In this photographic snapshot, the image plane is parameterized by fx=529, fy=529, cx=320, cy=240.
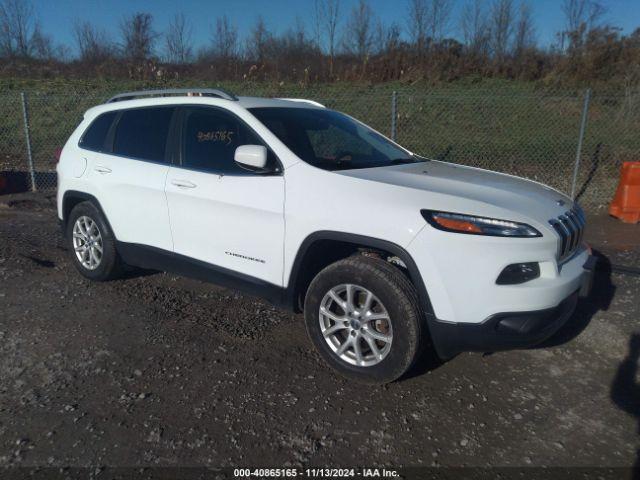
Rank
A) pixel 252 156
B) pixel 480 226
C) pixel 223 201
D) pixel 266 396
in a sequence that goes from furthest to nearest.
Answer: pixel 223 201, pixel 252 156, pixel 266 396, pixel 480 226

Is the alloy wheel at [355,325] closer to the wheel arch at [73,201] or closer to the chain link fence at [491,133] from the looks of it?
the wheel arch at [73,201]

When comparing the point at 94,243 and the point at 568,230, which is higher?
the point at 568,230

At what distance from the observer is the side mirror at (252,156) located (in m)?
3.51

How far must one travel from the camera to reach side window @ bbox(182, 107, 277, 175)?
12.8 ft

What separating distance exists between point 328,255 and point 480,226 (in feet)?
3.58

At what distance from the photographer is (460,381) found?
3457 mm

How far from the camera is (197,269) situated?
4172 millimetres

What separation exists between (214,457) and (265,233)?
149cm

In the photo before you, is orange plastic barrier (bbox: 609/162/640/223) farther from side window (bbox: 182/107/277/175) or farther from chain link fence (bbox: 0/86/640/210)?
side window (bbox: 182/107/277/175)

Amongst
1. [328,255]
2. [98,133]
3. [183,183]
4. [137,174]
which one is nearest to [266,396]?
[328,255]

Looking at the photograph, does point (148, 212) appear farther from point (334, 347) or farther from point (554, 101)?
point (554, 101)

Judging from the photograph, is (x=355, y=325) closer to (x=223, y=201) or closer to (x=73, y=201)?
(x=223, y=201)

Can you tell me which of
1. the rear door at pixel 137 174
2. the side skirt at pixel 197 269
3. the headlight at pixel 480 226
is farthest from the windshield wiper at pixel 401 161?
the rear door at pixel 137 174

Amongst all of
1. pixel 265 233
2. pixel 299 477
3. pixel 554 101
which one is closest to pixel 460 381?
pixel 299 477
